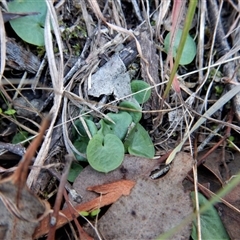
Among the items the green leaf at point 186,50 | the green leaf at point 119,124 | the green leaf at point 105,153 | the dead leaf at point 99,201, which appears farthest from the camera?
the green leaf at point 186,50

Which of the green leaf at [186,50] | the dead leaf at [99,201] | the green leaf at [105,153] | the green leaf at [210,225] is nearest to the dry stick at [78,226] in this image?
the dead leaf at [99,201]

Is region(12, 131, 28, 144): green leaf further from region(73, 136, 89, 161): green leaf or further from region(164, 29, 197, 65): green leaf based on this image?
region(164, 29, 197, 65): green leaf

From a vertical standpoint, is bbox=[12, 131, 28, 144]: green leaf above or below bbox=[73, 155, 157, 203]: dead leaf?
above

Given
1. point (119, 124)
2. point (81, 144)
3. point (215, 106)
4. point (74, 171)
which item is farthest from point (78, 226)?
point (215, 106)

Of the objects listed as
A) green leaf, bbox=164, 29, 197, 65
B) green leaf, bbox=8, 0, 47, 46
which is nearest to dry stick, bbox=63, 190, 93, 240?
green leaf, bbox=8, 0, 47, 46

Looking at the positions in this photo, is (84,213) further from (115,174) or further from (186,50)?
(186,50)

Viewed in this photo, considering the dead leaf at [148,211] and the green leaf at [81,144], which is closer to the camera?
the dead leaf at [148,211]

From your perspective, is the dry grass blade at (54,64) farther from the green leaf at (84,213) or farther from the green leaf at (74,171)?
the green leaf at (84,213)
